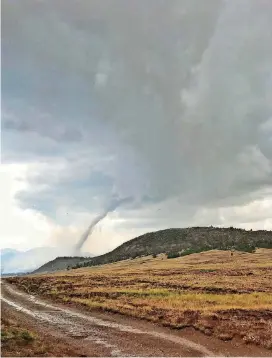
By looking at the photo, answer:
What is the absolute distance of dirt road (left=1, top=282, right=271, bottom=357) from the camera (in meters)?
27.8

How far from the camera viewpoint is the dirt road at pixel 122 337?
91.0 ft

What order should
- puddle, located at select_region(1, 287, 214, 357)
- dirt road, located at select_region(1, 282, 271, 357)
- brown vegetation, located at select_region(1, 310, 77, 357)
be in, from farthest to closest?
puddle, located at select_region(1, 287, 214, 357), dirt road, located at select_region(1, 282, 271, 357), brown vegetation, located at select_region(1, 310, 77, 357)

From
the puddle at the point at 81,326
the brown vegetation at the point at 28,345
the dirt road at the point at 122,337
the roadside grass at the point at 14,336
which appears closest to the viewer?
the brown vegetation at the point at 28,345

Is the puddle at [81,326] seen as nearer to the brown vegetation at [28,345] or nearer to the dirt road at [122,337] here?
the dirt road at [122,337]

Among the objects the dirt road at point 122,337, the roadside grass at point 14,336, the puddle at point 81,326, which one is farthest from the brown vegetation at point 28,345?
the puddle at point 81,326

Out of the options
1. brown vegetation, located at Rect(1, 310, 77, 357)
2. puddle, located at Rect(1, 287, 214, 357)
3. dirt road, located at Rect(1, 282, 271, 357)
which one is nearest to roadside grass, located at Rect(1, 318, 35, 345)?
brown vegetation, located at Rect(1, 310, 77, 357)

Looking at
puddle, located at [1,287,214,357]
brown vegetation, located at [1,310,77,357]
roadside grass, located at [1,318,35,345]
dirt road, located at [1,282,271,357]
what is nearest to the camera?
brown vegetation, located at [1,310,77,357]

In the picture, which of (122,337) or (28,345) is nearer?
(28,345)

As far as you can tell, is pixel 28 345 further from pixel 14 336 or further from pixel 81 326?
pixel 81 326

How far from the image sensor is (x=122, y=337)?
32.2 m

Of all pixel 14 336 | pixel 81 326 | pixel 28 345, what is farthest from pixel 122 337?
pixel 14 336

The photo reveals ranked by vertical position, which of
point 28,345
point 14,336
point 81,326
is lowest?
point 28,345

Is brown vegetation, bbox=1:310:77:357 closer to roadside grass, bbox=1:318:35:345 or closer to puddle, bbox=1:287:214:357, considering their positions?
roadside grass, bbox=1:318:35:345

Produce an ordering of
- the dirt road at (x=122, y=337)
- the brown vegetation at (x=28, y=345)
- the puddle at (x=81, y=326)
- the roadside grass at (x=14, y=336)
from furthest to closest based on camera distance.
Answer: the puddle at (x=81, y=326)
the dirt road at (x=122, y=337)
the roadside grass at (x=14, y=336)
the brown vegetation at (x=28, y=345)
